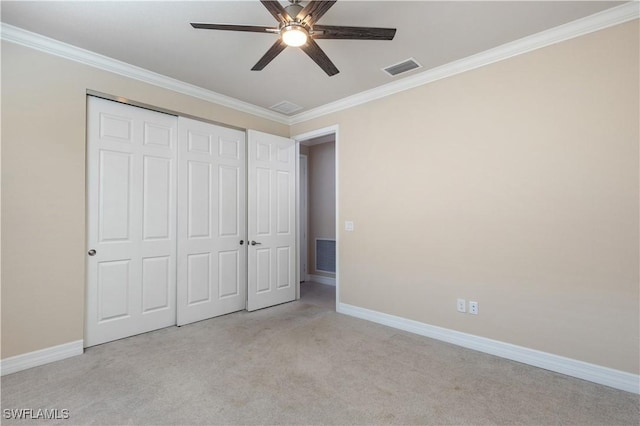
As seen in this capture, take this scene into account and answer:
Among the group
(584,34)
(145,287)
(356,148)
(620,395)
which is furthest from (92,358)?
(584,34)

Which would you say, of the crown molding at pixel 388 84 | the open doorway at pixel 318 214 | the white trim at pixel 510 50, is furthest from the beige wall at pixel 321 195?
the white trim at pixel 510 50

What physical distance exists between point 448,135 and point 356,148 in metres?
1.15

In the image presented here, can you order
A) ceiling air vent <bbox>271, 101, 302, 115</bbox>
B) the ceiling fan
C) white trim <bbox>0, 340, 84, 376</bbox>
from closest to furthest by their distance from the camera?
the ceiling fan → white trim <bbox>0, 340, 84, 376</bbox> → ceiling air vent <bbox>271, 101, 302, 115</bbox>

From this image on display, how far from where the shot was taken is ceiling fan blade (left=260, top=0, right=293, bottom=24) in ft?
5.88

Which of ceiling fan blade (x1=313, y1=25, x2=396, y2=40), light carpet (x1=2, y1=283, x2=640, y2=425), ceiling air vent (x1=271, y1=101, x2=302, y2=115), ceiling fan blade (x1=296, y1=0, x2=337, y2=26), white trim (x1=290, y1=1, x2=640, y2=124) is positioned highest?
ceiling air vent (x1=271, y1=101, x2=302, y2=115)

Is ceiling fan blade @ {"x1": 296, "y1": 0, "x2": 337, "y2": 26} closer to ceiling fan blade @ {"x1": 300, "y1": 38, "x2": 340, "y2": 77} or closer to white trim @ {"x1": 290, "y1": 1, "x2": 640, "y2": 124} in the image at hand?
ceiling fan blade @ {"x1": 300, "y1": 38, "x2": 340, "y2": 77}

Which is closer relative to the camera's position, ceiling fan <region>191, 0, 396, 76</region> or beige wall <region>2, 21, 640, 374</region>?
ceiling fan <region>191, 0, 396, 76</region>

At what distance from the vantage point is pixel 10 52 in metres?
2.50

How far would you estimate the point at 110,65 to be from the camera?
2967mm

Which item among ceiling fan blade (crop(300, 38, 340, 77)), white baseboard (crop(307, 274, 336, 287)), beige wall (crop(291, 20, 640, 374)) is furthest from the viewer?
white baseboard (crop(307, 274, 336, 287))

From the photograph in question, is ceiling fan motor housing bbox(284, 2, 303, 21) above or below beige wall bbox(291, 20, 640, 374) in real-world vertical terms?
above

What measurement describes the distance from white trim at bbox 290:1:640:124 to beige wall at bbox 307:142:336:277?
186cm

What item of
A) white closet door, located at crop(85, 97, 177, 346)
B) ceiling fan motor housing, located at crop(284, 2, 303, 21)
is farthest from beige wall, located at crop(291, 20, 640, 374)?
white closet door, located at crop(85, 97, 177, 346)

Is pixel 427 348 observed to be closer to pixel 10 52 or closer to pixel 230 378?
pixel 230 378
